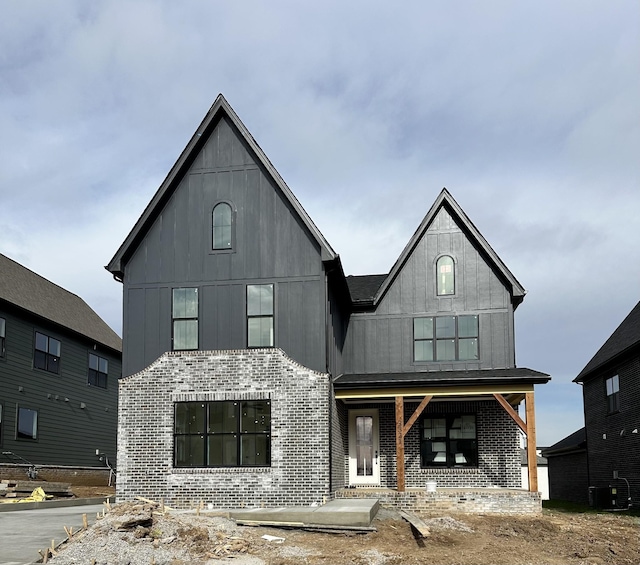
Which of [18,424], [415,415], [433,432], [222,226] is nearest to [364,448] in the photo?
[433,432]

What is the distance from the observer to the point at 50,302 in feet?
115

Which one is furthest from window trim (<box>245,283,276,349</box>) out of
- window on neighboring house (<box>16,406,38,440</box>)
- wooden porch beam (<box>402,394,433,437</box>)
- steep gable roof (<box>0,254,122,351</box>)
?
window on neighboring house (<box>16,406,38,440</box>)

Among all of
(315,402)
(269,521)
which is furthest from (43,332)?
(269,521)

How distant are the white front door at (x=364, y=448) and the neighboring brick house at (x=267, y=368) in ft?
0.14

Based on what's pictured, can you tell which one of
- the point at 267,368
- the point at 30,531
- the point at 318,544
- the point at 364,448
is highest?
the point at 267,368

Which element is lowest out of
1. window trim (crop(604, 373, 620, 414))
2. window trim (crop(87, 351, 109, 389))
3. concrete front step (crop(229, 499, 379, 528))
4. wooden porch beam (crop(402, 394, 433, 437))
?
concrete front step (crop(229, 499, 379, 528))

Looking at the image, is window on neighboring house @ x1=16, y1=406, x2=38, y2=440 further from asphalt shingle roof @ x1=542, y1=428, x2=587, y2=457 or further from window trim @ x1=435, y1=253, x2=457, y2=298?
asphalt shingle roof @ x1=542, y1=428, x2=587, y2=457

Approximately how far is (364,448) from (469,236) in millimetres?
7574

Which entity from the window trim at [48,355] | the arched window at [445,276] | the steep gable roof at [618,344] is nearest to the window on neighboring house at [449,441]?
the arched window at [445,276]

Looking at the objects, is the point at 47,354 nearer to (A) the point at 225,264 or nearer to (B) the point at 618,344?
(A) the point at 225,264

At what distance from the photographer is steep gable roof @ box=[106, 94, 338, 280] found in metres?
22.3

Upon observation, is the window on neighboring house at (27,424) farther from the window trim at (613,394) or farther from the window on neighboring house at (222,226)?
the window trim at (613,394)

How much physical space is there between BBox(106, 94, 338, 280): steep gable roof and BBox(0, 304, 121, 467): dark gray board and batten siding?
9706 millimetres

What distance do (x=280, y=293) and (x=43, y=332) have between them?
1510 cm
